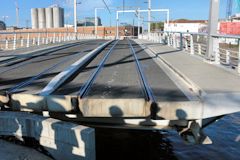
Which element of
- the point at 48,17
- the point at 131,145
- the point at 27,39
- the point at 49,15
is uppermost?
the point at 49,15

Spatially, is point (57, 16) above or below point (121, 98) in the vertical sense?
above

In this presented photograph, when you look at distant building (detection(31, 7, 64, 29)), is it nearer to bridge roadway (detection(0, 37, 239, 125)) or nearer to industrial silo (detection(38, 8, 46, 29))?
industrial silo (detection(38, 8, 46, 29))

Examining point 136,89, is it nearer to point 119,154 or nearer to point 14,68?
point 119,154

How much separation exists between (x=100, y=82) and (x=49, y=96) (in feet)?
7.56

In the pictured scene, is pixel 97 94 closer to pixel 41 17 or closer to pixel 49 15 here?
pixel 49 15

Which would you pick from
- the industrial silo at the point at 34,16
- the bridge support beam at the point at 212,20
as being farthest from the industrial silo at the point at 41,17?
the bridge support beam at the point at 212,20

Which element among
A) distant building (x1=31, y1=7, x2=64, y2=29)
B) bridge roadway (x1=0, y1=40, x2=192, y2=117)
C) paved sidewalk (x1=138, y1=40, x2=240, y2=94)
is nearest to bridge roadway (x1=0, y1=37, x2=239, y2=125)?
bridge roadway (x1=0, y1=40, x2=192, y2=117)

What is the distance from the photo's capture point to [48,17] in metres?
112

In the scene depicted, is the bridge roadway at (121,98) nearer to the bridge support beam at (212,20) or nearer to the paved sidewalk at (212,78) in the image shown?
the paved sidewalk at (212,78)

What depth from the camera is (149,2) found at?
5678cm

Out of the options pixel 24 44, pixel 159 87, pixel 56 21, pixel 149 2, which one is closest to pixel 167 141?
pixel 159 87

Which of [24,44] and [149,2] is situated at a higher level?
[149,2]

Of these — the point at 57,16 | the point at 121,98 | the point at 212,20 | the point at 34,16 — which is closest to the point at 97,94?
the point at 121,98

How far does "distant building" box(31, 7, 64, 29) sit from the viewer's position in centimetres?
10950
